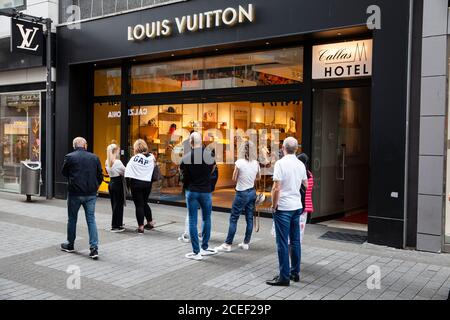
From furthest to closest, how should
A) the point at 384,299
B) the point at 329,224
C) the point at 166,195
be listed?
the point at 166,195 → the point at 329,224 → the point at 384,299

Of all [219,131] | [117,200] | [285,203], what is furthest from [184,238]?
[219,131]

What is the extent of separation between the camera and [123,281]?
610 centimetres

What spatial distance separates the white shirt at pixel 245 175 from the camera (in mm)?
7586

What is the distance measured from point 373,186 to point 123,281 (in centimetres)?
455

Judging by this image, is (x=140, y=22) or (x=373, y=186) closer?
(x=373, y=186)

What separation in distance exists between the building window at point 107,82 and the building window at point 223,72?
1.91 ft

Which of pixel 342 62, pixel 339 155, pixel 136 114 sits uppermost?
pixel 342 62

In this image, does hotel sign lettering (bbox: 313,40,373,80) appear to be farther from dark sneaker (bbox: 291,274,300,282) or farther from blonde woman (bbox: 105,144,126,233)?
dark sneaker (bbox: 291,274,300,282)

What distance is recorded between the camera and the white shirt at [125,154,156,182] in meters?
9.05

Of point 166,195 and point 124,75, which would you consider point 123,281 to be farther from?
point 124,75

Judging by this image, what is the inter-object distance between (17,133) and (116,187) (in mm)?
7752

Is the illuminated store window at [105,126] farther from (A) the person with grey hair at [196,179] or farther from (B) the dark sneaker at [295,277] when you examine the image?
(B) the dark sneaker at [295,277]

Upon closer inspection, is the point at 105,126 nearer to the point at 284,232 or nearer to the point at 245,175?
the point at 245,175

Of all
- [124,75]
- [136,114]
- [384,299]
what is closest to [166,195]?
[136,114]
